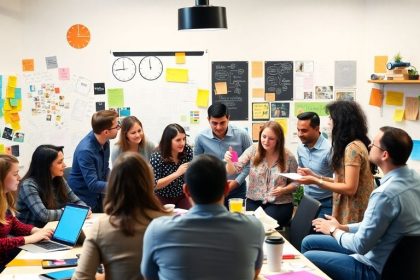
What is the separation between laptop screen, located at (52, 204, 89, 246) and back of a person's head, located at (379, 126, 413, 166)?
1.69 meters

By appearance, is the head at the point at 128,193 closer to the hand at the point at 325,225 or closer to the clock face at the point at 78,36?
the hand at the point at 325,225

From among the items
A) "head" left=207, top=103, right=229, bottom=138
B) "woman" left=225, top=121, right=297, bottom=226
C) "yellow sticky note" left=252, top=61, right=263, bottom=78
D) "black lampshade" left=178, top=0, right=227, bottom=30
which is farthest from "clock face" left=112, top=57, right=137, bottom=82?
"black lampshade" left=178, top=0, right=227, bottom=30

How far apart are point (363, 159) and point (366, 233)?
973mm

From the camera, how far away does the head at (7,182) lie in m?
3.21

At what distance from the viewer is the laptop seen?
308 centimetres

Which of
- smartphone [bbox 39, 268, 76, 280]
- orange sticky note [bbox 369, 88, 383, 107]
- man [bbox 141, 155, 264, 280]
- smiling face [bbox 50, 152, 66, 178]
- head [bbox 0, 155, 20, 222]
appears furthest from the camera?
orange sticky note [bbox 369, 88, 383, 107]

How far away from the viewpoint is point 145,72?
5.70 m

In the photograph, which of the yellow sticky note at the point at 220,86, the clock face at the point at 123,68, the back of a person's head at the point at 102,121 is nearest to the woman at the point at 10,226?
the back of a person's head at the point at 102,121

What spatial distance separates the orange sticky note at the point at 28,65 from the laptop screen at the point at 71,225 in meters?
2.89

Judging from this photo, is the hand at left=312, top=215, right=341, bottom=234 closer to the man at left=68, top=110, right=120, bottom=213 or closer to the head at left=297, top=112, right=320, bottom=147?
the head at left=297, top=112, right=320, bottom=147

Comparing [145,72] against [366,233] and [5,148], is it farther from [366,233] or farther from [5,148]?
[366,233]

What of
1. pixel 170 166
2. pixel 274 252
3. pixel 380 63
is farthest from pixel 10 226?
pixel 380 63

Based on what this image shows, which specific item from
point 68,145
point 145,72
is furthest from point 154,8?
point 68,145

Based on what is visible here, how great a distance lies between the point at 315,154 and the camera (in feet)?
14.1
